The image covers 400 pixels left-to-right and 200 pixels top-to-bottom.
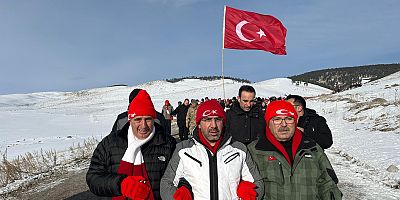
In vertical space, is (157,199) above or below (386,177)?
above

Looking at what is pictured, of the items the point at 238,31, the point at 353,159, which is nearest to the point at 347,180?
the point at 353,159

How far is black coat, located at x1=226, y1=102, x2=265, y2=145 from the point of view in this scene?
5.00m

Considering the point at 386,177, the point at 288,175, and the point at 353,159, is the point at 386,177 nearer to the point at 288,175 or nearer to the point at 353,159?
the point at 353,159

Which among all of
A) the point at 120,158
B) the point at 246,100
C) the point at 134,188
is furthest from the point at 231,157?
the point at 246,100

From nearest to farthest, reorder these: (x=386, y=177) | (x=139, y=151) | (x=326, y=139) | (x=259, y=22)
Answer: (x=139, y=151) < (x=326, y=139) < (x=386, y=177) < (x=259, y=22)

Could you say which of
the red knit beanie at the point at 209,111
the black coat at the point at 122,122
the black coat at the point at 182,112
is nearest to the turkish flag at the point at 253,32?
the black coat at the point at 182,112

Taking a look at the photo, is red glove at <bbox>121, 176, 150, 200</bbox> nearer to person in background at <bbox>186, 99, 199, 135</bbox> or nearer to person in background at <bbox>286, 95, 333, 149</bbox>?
person in background at <bbox>286, 95, 333, 149</bbox>

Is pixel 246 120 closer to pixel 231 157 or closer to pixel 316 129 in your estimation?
pixel 316 129

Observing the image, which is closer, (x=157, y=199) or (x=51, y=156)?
(x=157, y=199)

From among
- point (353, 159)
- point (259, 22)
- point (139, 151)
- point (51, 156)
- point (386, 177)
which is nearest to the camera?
point (139, 151)

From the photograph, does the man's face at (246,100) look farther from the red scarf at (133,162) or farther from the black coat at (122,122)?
the red scarf at (133,162)

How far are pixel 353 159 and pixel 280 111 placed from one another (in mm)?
7659

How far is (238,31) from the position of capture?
10188 mm

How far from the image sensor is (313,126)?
4.59m
